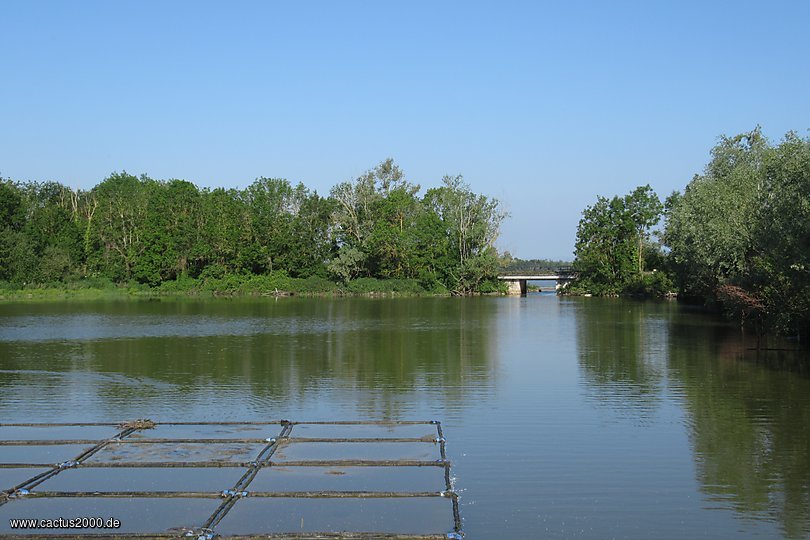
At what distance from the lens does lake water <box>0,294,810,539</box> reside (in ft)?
39.7

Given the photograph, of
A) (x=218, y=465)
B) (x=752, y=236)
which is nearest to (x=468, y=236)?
(x=752, y=236)

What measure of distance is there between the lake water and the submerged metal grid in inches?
39.4

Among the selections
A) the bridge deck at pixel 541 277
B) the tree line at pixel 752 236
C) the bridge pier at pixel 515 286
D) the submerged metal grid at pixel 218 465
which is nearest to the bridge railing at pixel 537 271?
the bridge deck at pixel 541 277

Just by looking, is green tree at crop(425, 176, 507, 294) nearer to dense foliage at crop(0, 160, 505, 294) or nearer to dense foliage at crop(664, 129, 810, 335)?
dense foliage at crop(0, 160, 505, 294)

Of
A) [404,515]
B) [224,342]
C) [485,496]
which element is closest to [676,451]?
[485,496]

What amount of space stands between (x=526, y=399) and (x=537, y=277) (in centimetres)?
7307

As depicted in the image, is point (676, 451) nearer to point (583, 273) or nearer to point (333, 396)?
point (333, 396)

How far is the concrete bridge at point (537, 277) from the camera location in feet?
302

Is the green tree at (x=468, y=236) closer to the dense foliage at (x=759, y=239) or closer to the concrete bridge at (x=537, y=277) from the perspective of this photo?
the concrete bridge at (x=537, y=277)

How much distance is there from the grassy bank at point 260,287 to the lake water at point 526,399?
131 feet

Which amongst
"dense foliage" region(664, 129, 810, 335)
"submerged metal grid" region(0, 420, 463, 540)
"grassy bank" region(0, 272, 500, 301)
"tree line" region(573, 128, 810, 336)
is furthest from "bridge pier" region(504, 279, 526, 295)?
"submerged metal grid" region(0, 420, 463, 540)

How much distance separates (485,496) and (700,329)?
32.5 meters

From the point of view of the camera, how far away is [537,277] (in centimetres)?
9319

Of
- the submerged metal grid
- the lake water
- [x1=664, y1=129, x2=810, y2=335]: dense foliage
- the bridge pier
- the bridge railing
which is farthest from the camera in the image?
the bridge railing
